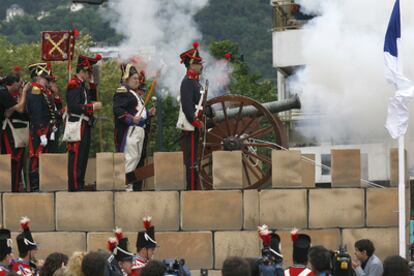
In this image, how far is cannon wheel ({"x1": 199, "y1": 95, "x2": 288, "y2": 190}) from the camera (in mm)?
22133

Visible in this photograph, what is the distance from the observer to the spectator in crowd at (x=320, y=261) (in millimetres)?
16000

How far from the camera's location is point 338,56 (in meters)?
25.7

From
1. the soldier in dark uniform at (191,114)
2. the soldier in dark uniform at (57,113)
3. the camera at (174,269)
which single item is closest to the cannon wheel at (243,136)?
the soldier in dark uniform at (191,114)

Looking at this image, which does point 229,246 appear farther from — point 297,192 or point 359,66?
point 359,66

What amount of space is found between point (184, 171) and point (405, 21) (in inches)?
214

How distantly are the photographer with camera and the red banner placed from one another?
6841mm

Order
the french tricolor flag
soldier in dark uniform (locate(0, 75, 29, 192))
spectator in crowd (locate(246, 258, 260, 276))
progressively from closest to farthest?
1. spectator in crowd (locate(246, 258, 260, 276))
2. the french tricolor flag
3. soldier in dark uniform (locate(0, 75, 29, 192))

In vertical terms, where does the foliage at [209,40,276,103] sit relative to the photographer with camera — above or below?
above

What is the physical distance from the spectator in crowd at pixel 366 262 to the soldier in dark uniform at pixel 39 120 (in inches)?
202

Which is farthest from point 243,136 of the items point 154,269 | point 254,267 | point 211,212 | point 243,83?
point 243,83

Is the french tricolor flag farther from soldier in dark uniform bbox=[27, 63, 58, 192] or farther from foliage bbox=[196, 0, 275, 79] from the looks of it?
foliage bbox=[196, 0, 275, 79]

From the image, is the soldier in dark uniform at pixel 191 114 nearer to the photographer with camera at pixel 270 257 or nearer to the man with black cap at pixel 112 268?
the photographer with camera at pixel 270 257

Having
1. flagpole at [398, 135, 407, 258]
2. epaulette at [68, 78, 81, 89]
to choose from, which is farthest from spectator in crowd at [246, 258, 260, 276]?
epaulette at [68, 78, 81, 89]

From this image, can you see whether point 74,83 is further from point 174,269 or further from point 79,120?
point 174,269
